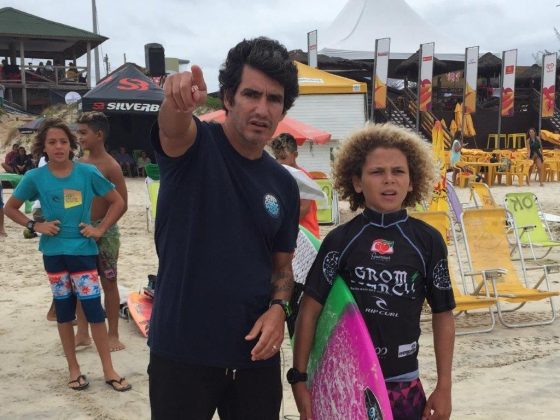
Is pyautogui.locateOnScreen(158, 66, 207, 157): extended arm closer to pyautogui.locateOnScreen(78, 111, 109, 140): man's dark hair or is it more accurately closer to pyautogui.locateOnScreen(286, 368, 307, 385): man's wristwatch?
pyautogui.locateOnScreen(286, 368, 307, 385): man's wristwatch

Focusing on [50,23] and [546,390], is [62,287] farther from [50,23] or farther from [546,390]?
[50,23]

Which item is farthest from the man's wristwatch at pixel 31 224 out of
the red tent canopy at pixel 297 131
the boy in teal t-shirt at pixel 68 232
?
the red tent canopy at pixel 297 131

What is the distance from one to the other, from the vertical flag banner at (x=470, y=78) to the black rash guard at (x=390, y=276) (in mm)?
22197

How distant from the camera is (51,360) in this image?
4223mm

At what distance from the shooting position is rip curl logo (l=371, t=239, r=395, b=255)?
1968 mm

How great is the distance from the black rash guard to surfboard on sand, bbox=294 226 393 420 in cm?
7

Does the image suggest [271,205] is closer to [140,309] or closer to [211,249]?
[211,249]

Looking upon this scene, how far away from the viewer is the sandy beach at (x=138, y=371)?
3439mm

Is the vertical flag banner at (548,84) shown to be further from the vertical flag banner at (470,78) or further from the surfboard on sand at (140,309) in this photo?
the surfboard on sand at (140,309)

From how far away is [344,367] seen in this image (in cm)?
188

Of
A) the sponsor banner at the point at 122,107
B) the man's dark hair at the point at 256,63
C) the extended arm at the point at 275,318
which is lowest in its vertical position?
the extended arm at the point at 275,318

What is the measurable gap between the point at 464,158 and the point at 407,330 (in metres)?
17.5

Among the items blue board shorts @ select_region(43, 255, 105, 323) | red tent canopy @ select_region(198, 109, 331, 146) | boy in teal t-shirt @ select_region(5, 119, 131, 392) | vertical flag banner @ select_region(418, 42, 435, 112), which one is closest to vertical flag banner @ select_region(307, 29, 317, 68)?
vertical flag banner @ select_region(418, 42, 435, 112)

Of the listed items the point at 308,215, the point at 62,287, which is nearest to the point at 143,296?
the point at 62,287
